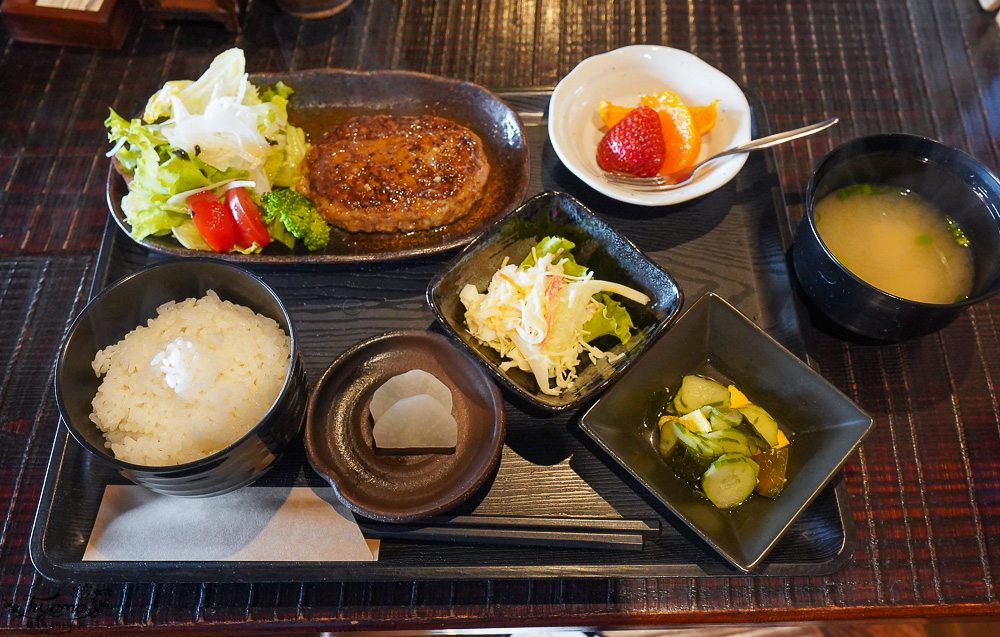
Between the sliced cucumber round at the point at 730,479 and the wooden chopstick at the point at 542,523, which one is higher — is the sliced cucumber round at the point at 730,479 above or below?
above

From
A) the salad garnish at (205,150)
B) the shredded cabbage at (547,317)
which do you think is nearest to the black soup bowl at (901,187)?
the shredded cabbage at (547,317)

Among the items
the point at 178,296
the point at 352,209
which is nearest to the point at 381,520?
the point at 178,296

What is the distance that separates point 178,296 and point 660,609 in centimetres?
172

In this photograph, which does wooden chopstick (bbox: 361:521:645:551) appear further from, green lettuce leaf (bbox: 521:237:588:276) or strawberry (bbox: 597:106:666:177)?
strawberry (bbox: 597:106:666:177)

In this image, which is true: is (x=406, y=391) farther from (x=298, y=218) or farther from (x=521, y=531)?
(x=298, y=218)

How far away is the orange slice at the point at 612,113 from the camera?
96.9 inches

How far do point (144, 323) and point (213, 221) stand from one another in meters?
0.46

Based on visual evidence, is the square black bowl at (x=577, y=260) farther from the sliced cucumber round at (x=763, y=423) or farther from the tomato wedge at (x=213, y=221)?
the tomato wedge at (x=213, y=221)

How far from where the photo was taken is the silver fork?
2.30 meters

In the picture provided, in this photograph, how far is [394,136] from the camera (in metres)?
2.48

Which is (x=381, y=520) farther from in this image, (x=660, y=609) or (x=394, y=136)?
(x=394, y=136)

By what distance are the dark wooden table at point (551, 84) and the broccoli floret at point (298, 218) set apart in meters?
0.71

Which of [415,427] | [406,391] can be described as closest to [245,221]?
[406,391]

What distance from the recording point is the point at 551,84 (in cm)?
272
